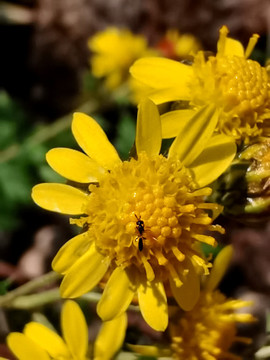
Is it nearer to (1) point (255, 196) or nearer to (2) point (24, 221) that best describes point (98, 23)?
(2) point (24, 221)

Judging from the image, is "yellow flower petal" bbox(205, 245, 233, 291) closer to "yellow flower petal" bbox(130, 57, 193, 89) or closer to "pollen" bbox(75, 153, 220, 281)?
"pollen" bbox(75, 153, 220, 281)

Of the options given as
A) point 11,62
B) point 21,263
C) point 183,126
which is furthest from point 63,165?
point 11,62

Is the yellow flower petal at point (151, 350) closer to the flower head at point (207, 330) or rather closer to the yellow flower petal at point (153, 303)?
the flower head at point (207, 330)

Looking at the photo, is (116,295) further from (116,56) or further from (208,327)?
(116,56)

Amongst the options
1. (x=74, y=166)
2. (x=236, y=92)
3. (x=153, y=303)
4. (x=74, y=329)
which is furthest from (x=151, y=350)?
(x=236, y=92)

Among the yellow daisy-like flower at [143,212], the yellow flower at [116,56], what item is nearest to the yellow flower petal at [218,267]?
the yellow daisy-like flower at [143,212]

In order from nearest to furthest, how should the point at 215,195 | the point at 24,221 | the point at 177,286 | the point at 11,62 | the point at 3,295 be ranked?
1. the point at 177,286
2. the point at 215,195
3. the point at 3,295
4. the point at 24,221
5. the point at 11,62
